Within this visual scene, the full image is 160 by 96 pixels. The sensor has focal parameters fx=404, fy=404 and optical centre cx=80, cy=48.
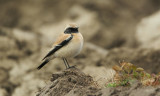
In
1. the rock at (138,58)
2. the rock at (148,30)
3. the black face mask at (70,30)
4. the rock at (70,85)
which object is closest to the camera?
the rock at (70,85)

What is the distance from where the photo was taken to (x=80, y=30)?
71.2ft

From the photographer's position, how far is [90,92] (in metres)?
6.95

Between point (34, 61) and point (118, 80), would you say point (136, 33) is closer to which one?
point (34, 61)

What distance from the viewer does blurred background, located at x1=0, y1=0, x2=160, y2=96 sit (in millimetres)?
13462

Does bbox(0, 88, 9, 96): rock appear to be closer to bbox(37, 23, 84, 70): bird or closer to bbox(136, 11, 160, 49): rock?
bbox(37, 23, 84, 70): bird

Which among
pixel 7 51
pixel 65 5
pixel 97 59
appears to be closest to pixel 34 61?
pixel 7 51

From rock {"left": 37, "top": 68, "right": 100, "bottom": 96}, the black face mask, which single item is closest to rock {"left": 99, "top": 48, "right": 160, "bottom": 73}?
the black face mask

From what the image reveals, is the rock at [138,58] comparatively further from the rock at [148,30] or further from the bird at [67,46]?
the bird at [67,46]

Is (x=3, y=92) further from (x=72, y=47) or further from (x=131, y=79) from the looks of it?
(x=131, y=79)

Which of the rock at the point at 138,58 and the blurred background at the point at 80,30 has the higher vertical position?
the blurred background at the point at 80,30

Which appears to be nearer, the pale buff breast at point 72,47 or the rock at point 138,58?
the pale buff breast at point 72,47

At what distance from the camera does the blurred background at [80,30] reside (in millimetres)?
13462

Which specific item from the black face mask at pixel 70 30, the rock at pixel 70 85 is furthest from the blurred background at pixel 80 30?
the rock at pixel 70 85

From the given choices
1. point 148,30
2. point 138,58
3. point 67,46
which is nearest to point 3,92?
point 67,46
